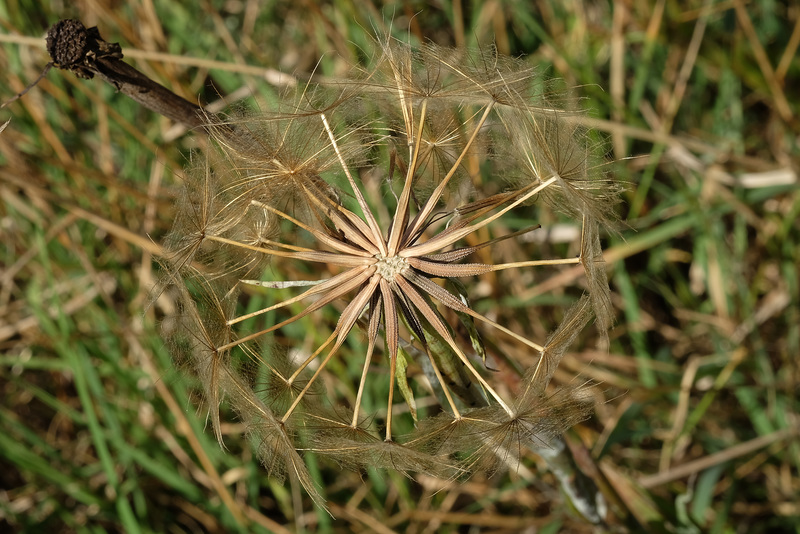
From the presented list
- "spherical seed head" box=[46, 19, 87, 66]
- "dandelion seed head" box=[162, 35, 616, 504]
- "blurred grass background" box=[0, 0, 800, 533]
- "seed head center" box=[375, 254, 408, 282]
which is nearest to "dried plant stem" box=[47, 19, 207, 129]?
"spherical seed head" box=[46, 19, 87, 66]

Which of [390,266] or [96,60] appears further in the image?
[390,266]

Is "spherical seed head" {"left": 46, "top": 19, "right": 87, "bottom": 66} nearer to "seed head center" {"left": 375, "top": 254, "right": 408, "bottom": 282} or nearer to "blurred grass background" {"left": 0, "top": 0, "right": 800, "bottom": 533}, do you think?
"seed head center" {"left": 375, "top": 254, "right": 408, "bottom": 282}

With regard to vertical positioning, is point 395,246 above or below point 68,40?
below

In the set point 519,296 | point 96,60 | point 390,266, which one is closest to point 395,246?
point 390,266

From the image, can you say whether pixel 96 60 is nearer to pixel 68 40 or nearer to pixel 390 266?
pixel 68 40

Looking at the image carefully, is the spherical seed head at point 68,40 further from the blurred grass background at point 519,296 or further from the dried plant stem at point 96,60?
the blurred grass background at point 519,296

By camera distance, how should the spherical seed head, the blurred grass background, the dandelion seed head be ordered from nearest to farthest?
the spherical seed head < the dandelion seed head < the blurred grass background

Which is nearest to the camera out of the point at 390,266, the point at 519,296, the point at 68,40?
the point at 68,40
